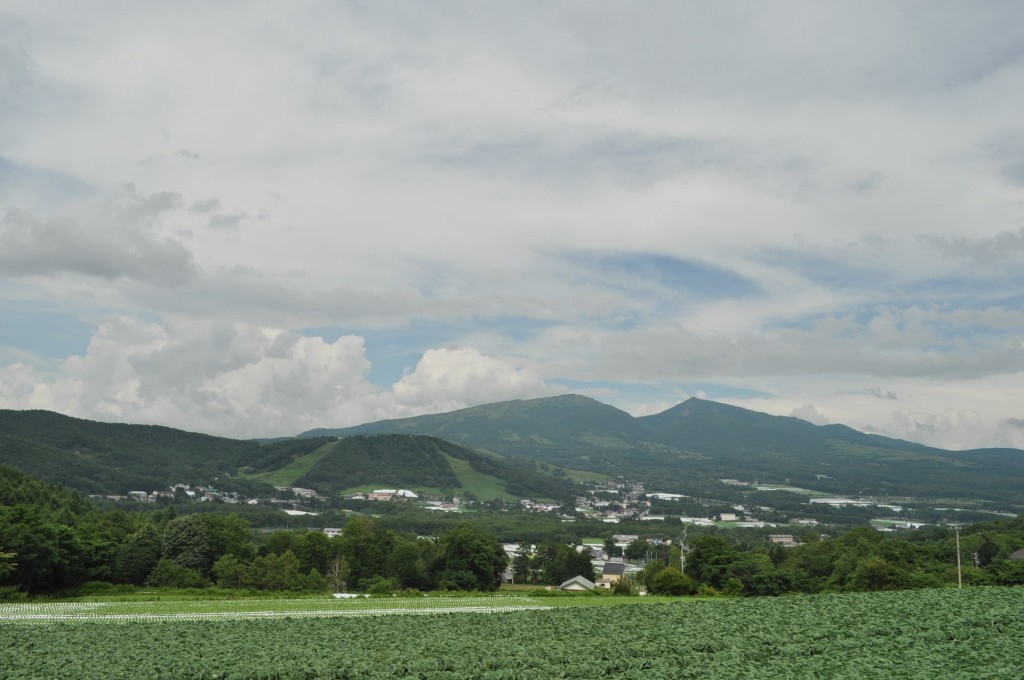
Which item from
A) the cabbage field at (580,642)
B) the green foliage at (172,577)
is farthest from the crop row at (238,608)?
the green foliage at (172,577)

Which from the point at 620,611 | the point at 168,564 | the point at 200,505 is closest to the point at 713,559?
the point at 620,611

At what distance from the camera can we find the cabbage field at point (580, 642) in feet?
48.5

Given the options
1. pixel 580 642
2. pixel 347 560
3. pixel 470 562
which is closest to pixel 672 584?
pixel 470 562

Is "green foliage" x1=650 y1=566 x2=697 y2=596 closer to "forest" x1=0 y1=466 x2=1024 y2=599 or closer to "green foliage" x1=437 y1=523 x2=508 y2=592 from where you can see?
"forest" x1=0 y1=466 x2=1024 y2=599

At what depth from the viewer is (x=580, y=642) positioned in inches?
686

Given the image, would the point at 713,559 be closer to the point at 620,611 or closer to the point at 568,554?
the point at 568,554

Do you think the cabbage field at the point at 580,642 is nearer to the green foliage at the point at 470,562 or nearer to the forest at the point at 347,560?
the forest at the point at 347,560

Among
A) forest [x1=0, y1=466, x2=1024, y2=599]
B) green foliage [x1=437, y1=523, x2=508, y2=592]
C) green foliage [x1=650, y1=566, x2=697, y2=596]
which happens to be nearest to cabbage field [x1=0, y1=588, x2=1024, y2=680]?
forest [x1=0, y1=466, x2=1024, y2=599]

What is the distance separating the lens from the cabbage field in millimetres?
14781

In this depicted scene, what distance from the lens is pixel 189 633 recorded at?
1967 centimetres

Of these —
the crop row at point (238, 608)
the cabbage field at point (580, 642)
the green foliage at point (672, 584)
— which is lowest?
the green foliage at point (672, 584)

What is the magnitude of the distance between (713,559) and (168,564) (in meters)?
42.4

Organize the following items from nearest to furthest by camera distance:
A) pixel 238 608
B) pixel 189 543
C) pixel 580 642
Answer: pixel 580 642, pixel 238 608, pixel 189 543

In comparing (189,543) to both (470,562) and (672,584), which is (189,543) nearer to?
(470,562)
